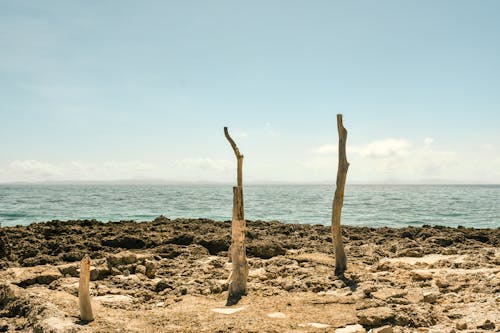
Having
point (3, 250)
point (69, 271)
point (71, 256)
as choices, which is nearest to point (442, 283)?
point (69, 271)

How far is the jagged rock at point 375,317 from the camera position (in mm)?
5993

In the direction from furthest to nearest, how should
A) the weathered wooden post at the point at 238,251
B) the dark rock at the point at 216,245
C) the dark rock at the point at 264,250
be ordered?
the dark rock at the point at 216,245 → the dark rock at the point at 264,250 → the weathered wooden post at the point at 238,251

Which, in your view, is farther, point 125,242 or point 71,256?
point 125,242

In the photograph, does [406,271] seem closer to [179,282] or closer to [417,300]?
[417,300]

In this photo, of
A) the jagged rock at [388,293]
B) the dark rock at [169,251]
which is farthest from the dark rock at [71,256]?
the jagged rock at [388,293]

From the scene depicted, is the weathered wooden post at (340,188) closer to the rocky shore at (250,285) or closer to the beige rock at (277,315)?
the rocky shore at (250,285)

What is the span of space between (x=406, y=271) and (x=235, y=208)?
13.7 feet

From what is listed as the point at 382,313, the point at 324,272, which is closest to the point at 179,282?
the point at 324,272

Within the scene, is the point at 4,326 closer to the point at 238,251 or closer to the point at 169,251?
the point at 238,251

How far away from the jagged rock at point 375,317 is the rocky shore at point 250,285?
0.6 inches

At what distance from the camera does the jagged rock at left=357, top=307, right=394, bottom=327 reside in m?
5.99

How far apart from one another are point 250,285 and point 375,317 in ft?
9.55

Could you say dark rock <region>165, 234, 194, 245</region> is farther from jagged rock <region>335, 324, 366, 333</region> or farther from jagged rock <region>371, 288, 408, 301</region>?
jagged rock <region>335, 324, 366, 333</region>

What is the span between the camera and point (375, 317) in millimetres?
6027
